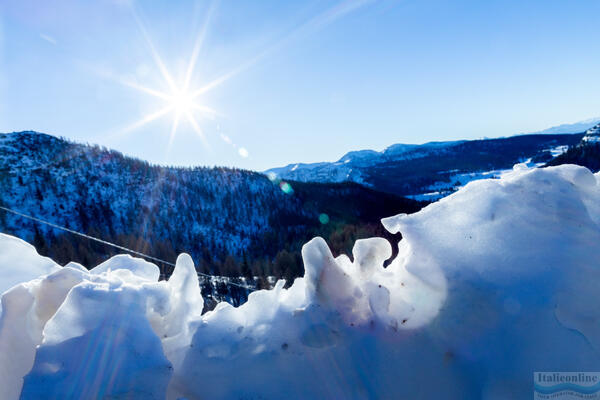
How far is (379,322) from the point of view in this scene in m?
1.96

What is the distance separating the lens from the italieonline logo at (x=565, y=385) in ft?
5.57

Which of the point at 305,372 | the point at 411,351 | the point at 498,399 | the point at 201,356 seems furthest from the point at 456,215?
the point at 201,356

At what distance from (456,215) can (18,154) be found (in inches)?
2999

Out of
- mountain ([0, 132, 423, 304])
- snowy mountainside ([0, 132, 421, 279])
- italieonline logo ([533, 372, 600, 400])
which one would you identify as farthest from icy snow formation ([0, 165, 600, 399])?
snowy mountainside ([0, 132, 421, 279])

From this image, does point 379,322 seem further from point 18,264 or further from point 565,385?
point 18,264

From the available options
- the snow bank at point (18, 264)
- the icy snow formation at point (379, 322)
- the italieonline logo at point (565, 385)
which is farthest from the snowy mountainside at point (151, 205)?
the italieonline logo at point (565, 385)

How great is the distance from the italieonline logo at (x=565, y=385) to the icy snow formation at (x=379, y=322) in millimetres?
45

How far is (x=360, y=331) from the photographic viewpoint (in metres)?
1.95

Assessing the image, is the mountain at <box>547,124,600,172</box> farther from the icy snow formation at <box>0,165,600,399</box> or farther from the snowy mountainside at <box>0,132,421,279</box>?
the icy snow formation at <box>0,165,600,399</box>

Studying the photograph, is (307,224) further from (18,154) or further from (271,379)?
(271,379)

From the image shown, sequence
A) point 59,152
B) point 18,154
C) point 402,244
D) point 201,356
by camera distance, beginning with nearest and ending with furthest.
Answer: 1. point 201,356
2. point 402,244
3. point 18,154
4. point 59,152

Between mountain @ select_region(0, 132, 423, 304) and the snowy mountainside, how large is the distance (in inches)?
6.8

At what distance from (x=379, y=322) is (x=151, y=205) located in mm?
70992

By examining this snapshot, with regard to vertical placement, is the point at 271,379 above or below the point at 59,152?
below
